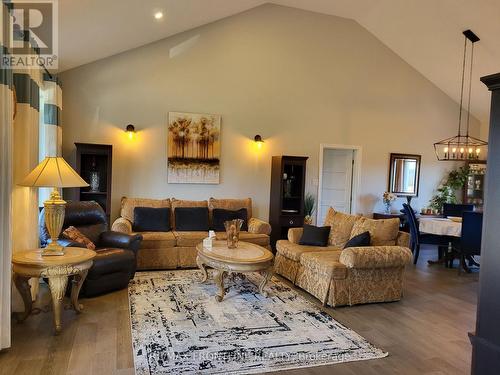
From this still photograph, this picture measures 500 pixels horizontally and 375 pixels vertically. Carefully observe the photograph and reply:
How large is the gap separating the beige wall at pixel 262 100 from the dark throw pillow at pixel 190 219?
557 mm

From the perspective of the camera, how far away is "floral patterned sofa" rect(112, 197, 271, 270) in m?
5.25

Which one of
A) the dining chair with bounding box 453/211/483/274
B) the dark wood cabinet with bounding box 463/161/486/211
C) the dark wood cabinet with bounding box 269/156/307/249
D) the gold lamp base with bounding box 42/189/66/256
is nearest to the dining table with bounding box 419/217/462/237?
the dining chair with bounding box 453/211/483/274

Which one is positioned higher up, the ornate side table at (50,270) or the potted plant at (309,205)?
the potted plant at (309,205)

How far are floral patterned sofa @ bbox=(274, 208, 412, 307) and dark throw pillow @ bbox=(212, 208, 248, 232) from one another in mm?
1441

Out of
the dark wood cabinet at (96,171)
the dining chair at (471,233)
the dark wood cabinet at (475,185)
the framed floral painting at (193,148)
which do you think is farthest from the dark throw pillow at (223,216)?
the dark wood cabinet at (475,185)

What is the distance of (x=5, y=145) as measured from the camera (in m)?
2.72

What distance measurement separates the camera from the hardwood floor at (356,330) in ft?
8.82

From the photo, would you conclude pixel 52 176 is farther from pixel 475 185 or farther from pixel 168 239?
pixel 475 185

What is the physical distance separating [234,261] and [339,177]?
14.4ft

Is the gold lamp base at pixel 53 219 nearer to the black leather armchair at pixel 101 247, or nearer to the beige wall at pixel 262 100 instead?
the black leather armchair at pixel 101 247

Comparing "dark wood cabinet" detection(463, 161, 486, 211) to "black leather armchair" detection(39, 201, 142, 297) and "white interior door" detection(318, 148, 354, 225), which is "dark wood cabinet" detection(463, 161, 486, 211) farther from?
"black leather armchair" detection(39, 201, 142, 297)

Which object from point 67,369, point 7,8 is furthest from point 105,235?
point 7,8

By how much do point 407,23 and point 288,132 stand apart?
2.88m

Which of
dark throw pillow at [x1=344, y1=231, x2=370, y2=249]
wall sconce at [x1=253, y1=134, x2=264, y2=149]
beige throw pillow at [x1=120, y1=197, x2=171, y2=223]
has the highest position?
wall sconce at [x1=253, y1=134, x2=264, y2=149]
